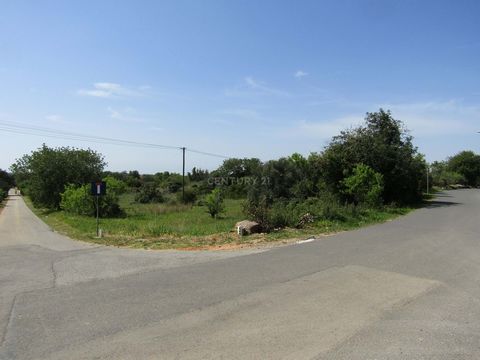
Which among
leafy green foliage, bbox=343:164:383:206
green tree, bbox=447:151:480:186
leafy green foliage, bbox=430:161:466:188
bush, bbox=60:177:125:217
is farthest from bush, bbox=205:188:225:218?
green tree, bbox=447:151:480:186

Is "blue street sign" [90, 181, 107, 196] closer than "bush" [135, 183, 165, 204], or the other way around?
"blue street sign" [90, 181, 107, 196]

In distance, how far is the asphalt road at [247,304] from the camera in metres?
4.86

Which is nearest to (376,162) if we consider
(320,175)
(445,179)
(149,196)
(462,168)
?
(320,175)

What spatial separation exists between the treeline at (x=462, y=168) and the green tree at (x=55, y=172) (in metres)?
69.9

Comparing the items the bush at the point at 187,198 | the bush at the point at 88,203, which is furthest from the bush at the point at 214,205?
the bush at the point at 187,198

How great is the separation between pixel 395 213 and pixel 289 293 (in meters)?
18.9

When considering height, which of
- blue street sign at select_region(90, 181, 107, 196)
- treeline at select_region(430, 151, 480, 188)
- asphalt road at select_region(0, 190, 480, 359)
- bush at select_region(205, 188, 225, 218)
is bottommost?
asphalt road at select_region(0, 190, 480, 359)

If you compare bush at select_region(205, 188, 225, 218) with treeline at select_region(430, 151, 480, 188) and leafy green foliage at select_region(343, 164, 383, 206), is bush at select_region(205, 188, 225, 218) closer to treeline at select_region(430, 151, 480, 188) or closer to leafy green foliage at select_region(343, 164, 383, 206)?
leafy green foliage at select_region(343, 164, 383, 206)

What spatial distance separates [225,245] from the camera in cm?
1348

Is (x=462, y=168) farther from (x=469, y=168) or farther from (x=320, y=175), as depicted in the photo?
(x=320, y=175)

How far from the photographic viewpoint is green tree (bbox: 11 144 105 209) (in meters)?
39.4

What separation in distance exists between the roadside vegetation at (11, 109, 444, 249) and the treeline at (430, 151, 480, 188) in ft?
199

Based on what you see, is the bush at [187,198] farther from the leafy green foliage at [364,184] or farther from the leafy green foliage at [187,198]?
the leafy green foliage at [364,184]

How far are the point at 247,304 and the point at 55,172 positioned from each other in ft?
121
